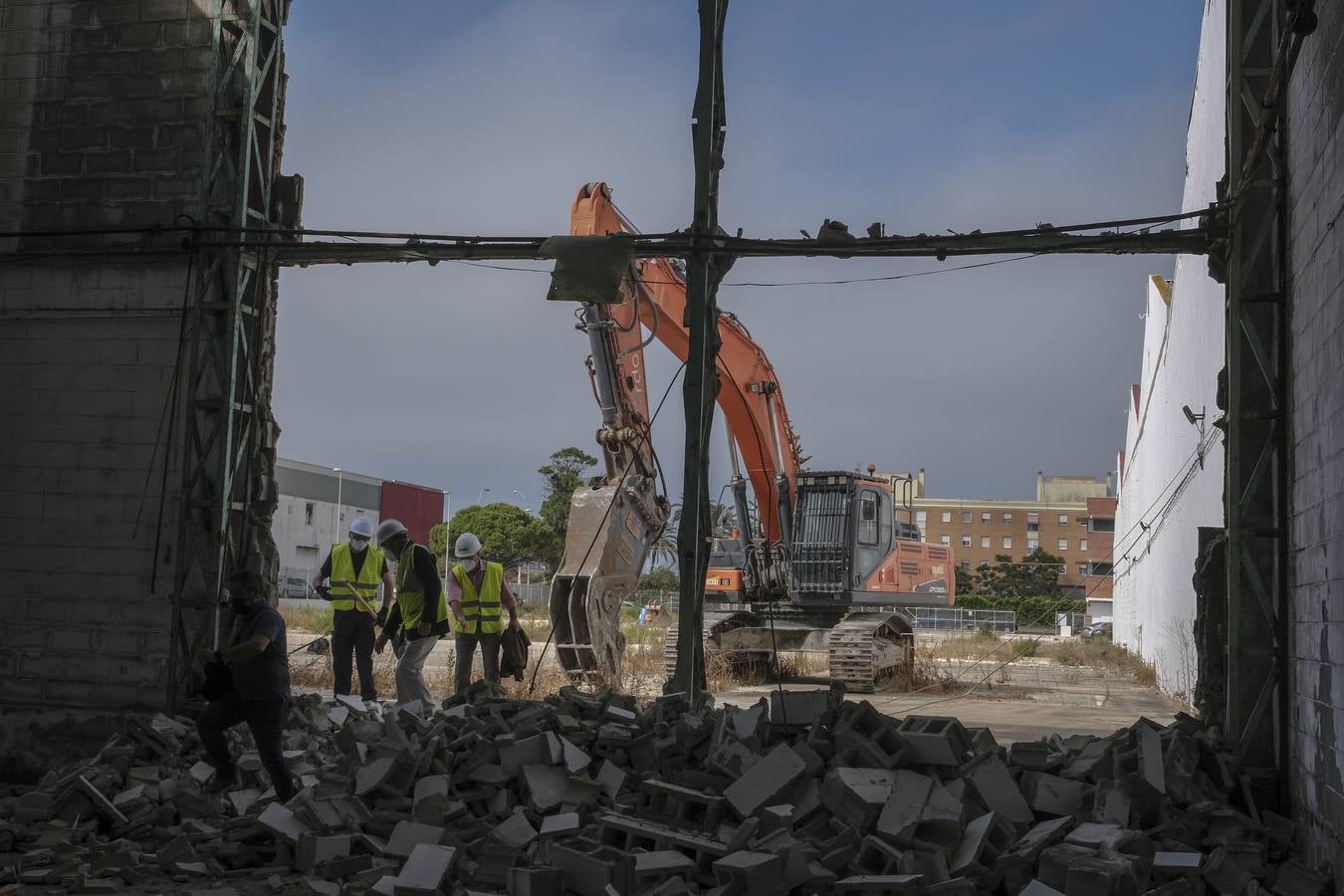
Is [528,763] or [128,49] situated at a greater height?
[128,49]

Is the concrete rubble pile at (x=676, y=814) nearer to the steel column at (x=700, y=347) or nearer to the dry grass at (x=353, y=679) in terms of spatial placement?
the steel column at (x=700, y=347)

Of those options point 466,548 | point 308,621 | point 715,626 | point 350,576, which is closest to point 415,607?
point 350,576

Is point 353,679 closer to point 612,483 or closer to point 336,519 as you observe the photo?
point 612,483

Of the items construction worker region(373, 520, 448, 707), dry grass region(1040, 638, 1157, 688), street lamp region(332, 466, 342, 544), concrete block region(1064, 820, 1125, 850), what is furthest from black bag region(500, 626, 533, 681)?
street lamp region(332, 466, 342, 544)

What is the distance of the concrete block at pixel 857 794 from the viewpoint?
743 centimetres

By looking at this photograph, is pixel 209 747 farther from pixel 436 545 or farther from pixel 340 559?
pixel 436 545

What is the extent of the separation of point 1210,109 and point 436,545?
54.9 m

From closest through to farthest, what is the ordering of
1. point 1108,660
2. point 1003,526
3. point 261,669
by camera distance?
point 261,669 → point 1108,660 → point 1003,526

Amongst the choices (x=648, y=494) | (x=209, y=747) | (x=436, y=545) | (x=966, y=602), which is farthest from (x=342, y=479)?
(x=209, y=747)

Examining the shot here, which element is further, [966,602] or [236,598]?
[966,602]

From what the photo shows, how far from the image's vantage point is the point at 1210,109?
15.3m

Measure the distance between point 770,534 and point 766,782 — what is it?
11.7m

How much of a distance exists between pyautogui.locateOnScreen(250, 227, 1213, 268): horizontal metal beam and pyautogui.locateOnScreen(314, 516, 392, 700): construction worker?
2785mm

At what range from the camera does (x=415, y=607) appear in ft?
37.8
